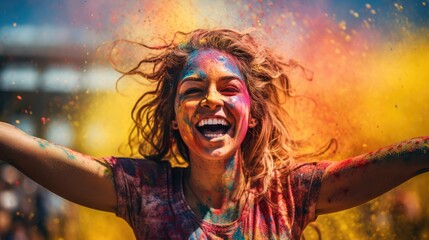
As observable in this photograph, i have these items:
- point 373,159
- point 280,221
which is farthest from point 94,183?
point 373,159

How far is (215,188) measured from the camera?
295 centimetres

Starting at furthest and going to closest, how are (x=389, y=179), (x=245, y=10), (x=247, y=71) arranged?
(x=245, y=10)
(x=247, y=71)
(x=389, y=179)

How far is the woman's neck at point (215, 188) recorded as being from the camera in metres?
2.91

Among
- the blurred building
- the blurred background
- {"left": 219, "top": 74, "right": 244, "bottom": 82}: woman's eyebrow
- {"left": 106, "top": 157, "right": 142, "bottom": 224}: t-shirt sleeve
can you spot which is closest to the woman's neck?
{"left": 106, "top": 157, "right": 142, "bottom": 224}: t-shirt sleeve

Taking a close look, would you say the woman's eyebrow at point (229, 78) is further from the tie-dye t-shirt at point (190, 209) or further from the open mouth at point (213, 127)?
the tie-dye t-shirt at point (190, 209)

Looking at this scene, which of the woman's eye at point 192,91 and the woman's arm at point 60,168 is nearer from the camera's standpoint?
the woman's arm at point 60,168

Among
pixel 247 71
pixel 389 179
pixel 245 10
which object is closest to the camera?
pixel 389 179

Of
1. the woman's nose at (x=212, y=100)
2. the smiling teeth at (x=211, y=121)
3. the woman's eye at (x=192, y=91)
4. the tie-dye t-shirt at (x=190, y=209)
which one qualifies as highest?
the woman's eye at (x=192, y=91)

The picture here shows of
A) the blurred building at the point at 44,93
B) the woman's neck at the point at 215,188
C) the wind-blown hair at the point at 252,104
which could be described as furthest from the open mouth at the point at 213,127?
the blurred building at the point at 44,93

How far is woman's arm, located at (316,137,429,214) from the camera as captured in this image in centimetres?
268

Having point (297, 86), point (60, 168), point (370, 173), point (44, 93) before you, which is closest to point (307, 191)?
point (370, 173)

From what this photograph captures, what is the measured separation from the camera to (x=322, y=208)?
2906 millimetres

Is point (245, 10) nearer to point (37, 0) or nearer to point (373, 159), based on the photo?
point (37, 0)

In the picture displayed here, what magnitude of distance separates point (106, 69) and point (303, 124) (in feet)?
4.28
